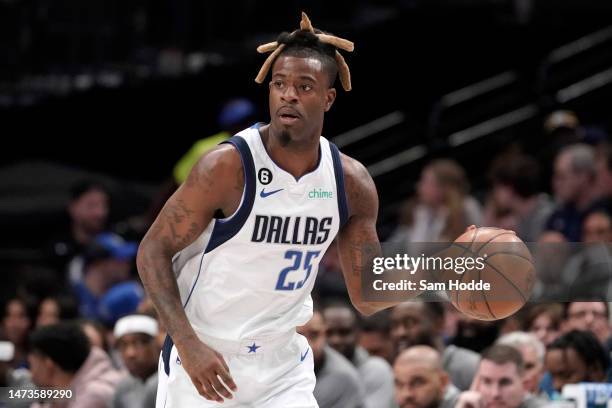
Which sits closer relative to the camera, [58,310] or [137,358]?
[137,358]

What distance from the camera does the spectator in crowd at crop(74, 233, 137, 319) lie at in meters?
10.8

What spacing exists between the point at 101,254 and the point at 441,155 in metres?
3.31

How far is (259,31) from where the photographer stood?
13750mm

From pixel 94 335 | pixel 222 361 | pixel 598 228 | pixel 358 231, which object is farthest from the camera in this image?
pixel 598 228

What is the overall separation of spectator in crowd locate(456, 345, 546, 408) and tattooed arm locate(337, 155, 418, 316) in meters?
1.59

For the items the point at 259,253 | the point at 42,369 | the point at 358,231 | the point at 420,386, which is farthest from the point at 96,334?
the point at 259,253

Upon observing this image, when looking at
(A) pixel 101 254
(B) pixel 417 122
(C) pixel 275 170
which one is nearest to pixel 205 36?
(B) pixel 417 122

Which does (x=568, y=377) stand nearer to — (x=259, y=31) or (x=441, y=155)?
(x=441, y=155)

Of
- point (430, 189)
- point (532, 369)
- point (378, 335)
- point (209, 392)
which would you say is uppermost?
point (430, 189)

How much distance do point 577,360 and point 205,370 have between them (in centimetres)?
285

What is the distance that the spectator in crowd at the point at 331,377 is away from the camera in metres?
8.18

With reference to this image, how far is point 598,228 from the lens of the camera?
31.0ft

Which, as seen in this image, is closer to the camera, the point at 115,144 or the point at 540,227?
the point at 540,227

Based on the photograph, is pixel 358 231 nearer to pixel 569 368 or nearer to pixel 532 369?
pixel 569 368
